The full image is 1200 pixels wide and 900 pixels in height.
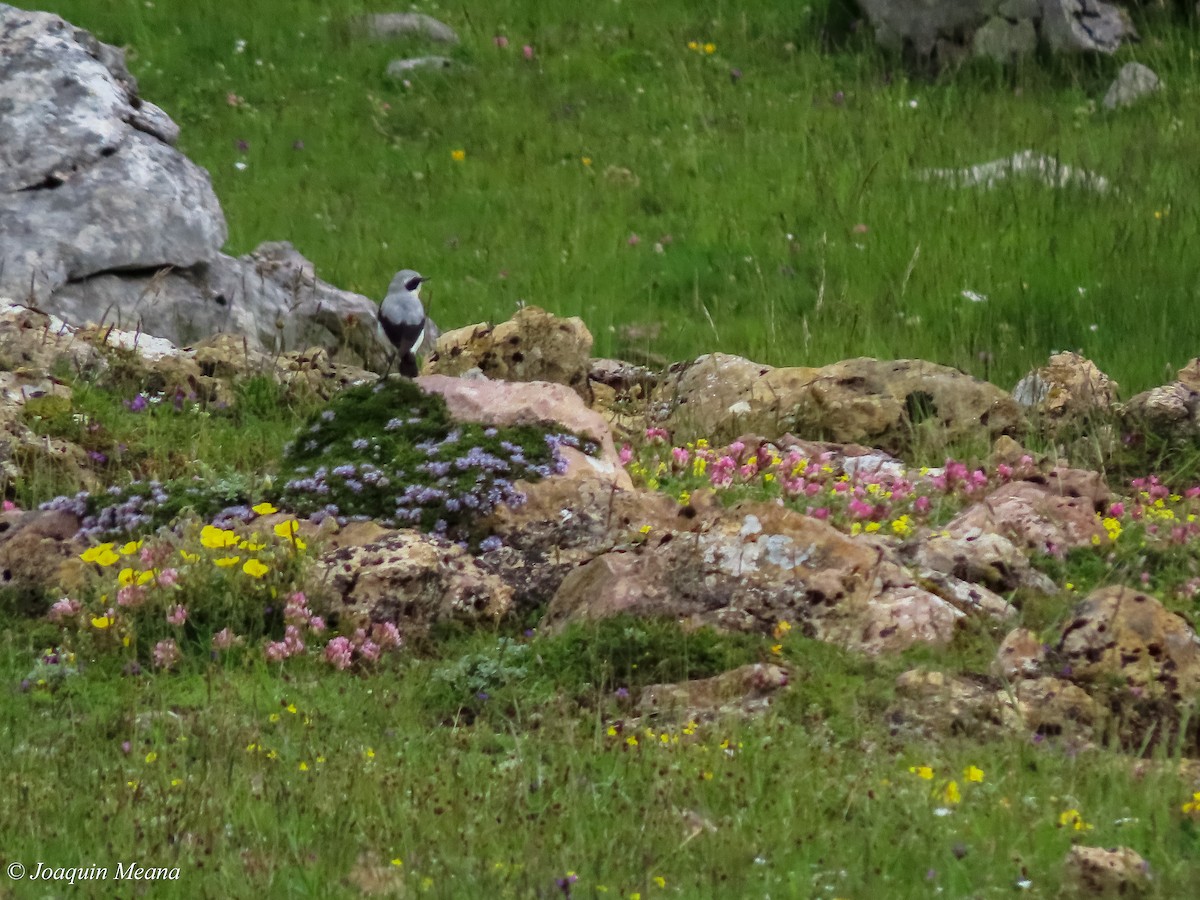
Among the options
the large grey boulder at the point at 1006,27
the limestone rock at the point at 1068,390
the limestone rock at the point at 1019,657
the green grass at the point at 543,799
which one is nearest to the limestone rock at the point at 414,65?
the large grey boulder at the point at 1006,27

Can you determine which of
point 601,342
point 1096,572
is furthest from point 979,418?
point 601,342

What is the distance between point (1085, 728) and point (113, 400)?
5920mm

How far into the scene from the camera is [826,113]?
15.5 meters

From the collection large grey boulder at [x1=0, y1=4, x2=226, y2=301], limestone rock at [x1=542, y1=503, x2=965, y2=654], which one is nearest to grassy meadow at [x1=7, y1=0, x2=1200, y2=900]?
limestone rock at [x1=542, y1=503, x2=965, y2=654]

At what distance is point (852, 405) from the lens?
9.12 meters

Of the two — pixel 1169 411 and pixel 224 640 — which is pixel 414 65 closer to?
pixel 1169 411

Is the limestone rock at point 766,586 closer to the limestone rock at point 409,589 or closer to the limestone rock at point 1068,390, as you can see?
the limestone rock at point 409,589

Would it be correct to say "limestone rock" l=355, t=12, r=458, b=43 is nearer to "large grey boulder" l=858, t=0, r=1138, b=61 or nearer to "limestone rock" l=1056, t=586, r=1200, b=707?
"large grey boulder" l=858, t=0, r=1138, b=61

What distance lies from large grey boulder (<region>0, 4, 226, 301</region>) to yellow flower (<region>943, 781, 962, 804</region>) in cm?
732

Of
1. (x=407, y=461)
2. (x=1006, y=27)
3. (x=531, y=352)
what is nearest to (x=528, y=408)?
(x=407, y=461)

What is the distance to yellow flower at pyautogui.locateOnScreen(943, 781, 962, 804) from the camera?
171 inches

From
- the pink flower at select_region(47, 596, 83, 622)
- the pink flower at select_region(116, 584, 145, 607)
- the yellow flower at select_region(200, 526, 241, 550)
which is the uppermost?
the yellow flower at select_region(200, 526, 241, 550)

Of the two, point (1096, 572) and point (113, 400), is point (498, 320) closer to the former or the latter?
point (113, 400)

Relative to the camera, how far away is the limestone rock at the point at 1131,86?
15.2m
